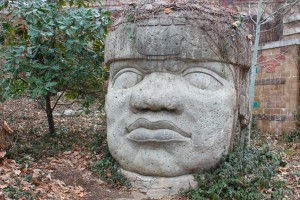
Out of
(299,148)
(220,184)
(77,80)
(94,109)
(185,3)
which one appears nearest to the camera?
(220,184)

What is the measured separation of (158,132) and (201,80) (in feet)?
2.52

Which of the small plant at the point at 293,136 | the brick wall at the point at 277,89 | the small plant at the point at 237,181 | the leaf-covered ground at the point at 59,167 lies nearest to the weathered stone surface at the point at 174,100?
the small plant at the point at 237,181

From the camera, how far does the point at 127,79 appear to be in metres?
4.29

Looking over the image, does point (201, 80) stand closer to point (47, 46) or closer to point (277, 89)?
point (47, 46)

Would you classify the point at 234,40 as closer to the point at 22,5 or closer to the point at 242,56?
the point at 242,56

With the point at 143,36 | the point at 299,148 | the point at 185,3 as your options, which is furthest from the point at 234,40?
the point at 299,148

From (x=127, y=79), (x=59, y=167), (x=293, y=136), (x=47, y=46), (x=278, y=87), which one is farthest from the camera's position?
(x=278, y=87)

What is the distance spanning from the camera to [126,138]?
4.23 m

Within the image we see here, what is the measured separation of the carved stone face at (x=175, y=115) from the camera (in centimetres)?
396

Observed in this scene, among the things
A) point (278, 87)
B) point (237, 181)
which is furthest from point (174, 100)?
point (278, 87)

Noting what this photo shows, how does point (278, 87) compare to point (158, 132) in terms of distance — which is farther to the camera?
point (278, 87)

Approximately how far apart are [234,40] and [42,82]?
2.67 metres

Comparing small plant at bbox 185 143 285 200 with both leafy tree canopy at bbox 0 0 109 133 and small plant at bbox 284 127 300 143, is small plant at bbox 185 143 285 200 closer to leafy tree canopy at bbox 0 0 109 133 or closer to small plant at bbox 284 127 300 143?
leafy tree canopy at bbox 0 0 109 133

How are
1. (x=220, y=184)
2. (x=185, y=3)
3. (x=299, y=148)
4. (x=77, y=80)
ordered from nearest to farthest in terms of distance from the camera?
(x=220, y=184) < (x=185, y=3) < (x=77, y=80) < (x=299, y=148)
